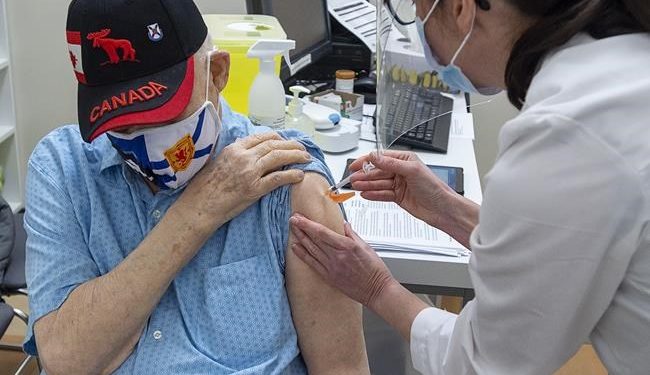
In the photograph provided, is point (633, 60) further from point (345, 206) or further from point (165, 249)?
point (345, 206)

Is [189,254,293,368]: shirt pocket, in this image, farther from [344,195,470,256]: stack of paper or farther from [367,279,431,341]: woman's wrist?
[344,195,470,256]: stack of paper

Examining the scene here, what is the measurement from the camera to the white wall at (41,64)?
3.26m

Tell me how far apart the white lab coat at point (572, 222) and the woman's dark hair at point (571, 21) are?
0.02m

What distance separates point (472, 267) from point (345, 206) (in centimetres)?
84

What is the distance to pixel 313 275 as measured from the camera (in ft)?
4.37

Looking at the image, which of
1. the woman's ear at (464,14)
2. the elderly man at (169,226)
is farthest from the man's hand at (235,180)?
the woman's ear at (464,14)

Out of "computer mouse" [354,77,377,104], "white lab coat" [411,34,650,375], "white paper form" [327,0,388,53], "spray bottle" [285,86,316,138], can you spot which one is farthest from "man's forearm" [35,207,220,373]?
"white paper form" [327,0,388,53]

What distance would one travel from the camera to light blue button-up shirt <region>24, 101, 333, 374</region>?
1.28m

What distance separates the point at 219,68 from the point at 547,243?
0.70 metres

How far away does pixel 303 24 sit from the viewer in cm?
255

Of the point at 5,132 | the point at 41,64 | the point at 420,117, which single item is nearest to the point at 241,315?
the point at 420,117

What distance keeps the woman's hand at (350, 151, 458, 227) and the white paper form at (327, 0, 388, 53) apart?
4.15 ft

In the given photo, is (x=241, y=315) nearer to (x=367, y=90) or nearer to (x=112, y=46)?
(x=112, y=46)

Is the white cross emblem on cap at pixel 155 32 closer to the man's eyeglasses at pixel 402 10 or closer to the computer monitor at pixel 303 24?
the man's eyeglasses at pixel 402 10
